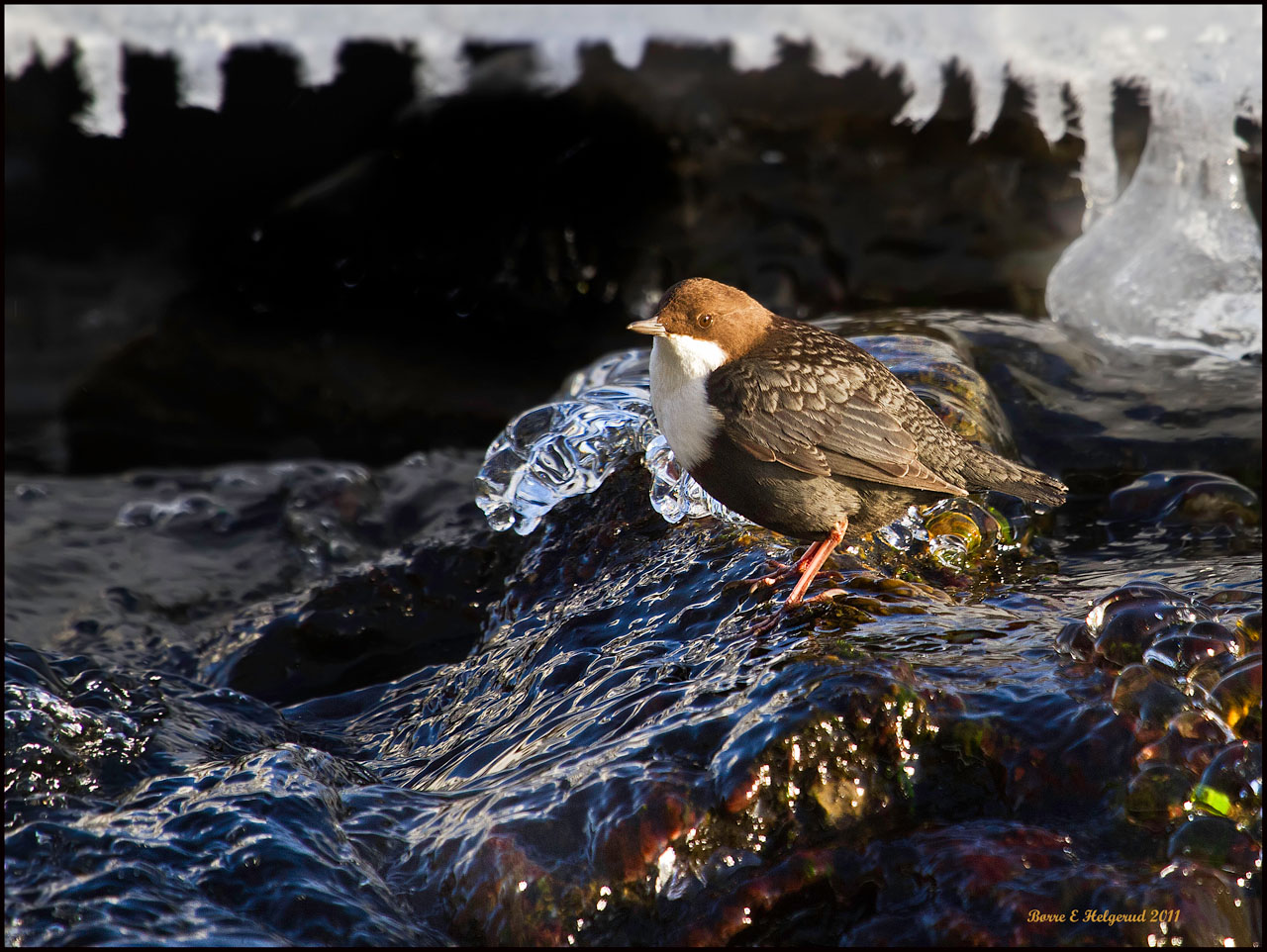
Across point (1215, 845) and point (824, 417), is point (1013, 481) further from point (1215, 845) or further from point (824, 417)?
point (1215, 845)

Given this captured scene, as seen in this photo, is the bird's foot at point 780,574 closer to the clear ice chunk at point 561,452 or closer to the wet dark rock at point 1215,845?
the clear ice chunk at point 561,452

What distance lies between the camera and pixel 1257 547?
15.0ft

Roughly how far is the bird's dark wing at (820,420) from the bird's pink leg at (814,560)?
0.20 metres

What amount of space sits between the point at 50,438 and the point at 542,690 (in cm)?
615

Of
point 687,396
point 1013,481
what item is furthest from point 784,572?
point 1013,481

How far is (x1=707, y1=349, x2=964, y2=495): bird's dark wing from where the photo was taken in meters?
3.60

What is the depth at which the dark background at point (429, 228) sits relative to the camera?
25.7ft

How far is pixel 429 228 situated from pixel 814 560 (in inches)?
204

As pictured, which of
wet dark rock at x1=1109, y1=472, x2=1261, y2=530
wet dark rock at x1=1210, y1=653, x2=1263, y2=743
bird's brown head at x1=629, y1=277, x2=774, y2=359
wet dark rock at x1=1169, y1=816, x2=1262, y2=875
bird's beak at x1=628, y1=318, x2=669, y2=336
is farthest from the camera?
wet dark rock at x1=1109, y1=472, x2=1261, y2=530

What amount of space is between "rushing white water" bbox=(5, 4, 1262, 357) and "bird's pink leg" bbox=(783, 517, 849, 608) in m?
3.72

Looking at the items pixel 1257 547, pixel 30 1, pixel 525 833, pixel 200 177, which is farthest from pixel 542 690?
pixel 30 1

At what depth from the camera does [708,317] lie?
12.3ft

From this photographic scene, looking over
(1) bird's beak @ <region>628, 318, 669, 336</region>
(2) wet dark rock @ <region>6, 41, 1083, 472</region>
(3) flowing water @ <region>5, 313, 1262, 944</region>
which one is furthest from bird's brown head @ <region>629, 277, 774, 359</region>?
(2) wet dark rock @ <region>6, 41, 1083, 472</region>

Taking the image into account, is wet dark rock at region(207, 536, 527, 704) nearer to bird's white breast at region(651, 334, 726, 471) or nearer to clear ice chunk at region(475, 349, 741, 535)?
clear ice chunk at region(475, 349, 741, 535)
